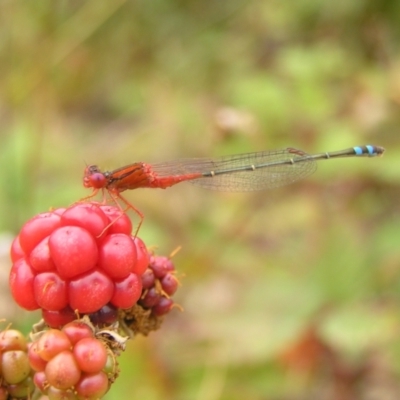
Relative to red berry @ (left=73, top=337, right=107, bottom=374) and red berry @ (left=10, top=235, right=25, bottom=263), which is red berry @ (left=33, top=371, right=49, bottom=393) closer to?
red berry @ (left=73, top=337, right=107, bottom=374)

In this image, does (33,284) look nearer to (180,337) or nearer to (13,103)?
(180,337)

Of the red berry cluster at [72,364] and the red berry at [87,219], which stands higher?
the red berry at [87,219]

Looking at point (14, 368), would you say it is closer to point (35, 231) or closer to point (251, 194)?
point (35, 231)

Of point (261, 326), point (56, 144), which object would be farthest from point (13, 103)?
point (261, 326)

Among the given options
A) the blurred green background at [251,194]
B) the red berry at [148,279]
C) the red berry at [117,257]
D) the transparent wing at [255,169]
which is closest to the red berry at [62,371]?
the red berry at [117,257]

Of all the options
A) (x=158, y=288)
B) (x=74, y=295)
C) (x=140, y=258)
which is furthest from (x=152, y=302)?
(x=74, y=295)

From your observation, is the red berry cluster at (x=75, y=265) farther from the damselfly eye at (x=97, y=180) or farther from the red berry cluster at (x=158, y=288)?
the damselfly eye at (x=97, y=180)
